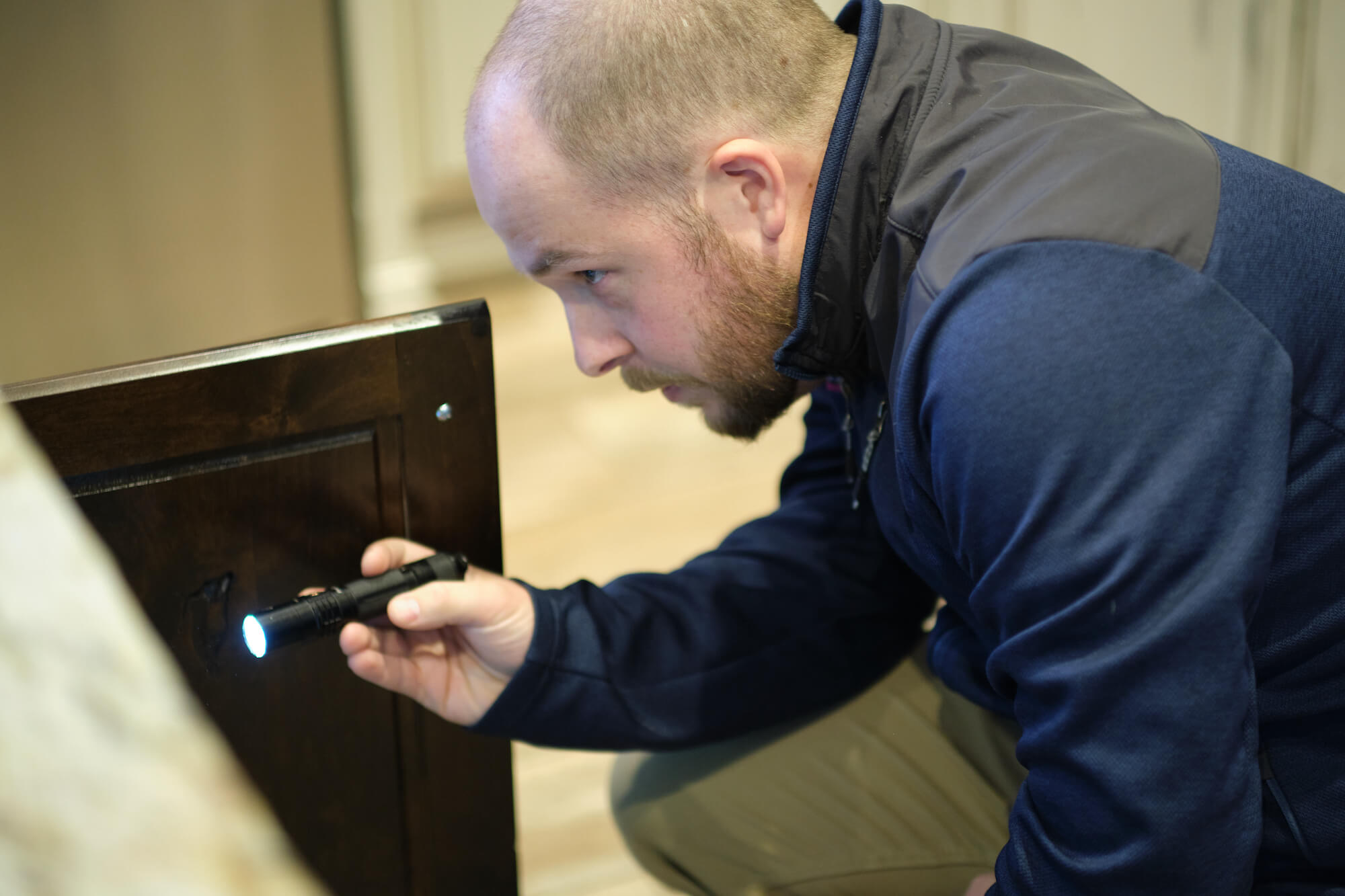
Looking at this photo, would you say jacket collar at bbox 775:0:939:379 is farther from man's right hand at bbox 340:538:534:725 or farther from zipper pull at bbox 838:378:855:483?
man's right hand at bbox 340:538:534:725

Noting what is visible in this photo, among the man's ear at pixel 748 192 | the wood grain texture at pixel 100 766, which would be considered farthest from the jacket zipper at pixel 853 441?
the wood grain texture at pixel 100 766

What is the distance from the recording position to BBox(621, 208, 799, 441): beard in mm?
816

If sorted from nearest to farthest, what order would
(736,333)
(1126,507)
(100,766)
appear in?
(100,766) → (1126,507) → (736,333)

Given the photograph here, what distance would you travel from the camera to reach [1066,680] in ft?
2.10

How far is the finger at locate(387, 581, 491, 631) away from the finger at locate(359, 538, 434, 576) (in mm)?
25

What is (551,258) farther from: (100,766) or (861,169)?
(100,766)

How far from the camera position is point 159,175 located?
1.88 metres

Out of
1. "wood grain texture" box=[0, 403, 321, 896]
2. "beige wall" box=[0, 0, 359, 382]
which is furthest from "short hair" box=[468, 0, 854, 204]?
"beige wall" box=[0, 0, 359, 382]

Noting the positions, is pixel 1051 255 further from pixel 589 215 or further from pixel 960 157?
pixel 589 215

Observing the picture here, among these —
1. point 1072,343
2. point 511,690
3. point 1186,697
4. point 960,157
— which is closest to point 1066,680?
point 1186,697

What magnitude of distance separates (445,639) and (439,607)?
0.08 meters

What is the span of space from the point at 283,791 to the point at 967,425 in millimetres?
518

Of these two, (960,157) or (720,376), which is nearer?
(960,157)

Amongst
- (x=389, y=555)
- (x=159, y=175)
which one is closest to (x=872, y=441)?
(x=389, y=555)
